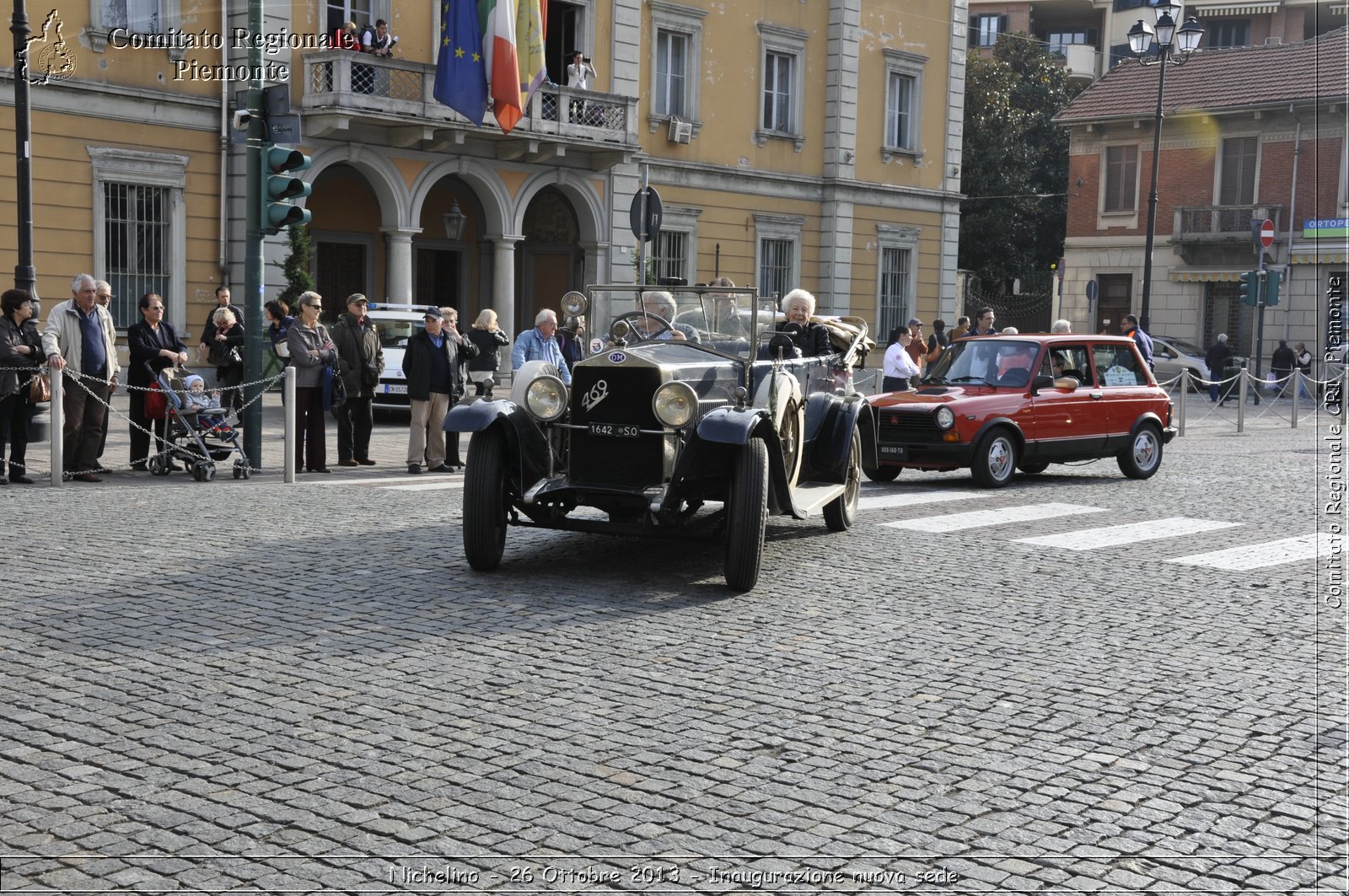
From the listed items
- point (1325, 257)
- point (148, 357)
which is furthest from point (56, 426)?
point (1325, 257)

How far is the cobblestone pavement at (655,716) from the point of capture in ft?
14.0

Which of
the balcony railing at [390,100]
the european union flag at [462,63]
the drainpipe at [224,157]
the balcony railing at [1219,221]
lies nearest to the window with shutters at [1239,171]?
the balcony railing at [1219,221]

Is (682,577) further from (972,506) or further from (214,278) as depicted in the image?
(214,278)

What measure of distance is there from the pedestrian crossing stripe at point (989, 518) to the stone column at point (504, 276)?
16.7 meters

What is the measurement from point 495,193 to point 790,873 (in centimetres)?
2470

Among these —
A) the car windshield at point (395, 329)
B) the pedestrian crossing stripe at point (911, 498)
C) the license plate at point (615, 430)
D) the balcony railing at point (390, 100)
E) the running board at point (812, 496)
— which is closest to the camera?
the license plate at point (615, 430)

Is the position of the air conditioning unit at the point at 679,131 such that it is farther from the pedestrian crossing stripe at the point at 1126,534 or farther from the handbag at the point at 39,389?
the pedestrian crossing stripe at the point at 1126,534

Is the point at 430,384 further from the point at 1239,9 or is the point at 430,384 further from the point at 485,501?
the point at 1239,9

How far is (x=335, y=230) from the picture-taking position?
2859 centimetres

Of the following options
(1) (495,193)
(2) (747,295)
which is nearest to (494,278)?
(1) (495,193)

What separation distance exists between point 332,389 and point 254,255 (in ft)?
4.98

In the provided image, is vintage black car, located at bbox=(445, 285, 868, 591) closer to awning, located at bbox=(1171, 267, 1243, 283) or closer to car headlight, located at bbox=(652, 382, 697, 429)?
car headlight, located at bbox=(652, 382, 697, 429)

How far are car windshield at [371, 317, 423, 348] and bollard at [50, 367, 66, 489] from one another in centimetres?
863


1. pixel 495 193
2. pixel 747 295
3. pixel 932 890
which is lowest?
pixel 932 890
